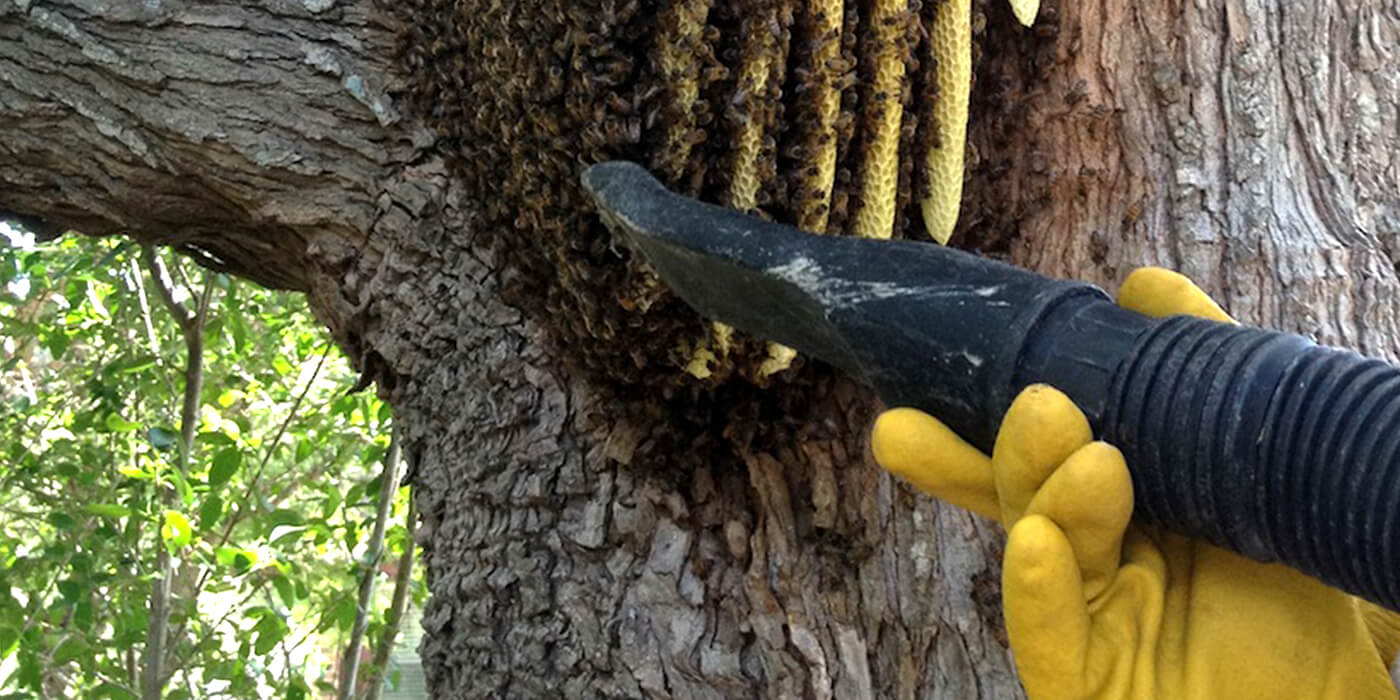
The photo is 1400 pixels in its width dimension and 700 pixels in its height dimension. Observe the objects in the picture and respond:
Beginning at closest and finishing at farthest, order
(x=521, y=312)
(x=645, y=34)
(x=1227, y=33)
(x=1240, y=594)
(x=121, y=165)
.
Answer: (x=1240, y=594) → (x=645, y=34) → (x=1227, y=33) → (x=521, y=312) → (x=121, y=165)

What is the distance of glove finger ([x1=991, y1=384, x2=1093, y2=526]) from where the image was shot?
88 centimetres

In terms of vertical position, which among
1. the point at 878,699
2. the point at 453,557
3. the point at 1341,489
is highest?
the point at 453,557

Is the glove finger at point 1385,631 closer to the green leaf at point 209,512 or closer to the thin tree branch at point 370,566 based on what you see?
the green leaf at point 209,512

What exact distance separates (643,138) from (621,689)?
703 millimetres

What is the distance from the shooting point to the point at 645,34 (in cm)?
146

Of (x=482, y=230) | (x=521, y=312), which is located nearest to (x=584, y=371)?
(x=521, y=312)

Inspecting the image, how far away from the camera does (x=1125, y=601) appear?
963 mm

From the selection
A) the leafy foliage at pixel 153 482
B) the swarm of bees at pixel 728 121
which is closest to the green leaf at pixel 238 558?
the leafy foliage at pixel 153 482

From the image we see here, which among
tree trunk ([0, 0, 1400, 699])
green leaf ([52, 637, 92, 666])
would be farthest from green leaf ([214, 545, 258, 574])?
tree trunk ([0, 0, 1400, 699])

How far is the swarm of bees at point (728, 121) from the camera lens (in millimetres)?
1433

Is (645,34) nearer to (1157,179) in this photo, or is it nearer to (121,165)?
(1157,179)

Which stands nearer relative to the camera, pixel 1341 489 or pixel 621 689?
pixel 1341 489

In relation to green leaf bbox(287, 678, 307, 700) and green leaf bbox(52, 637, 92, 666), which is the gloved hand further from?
green leaf bbox(52, 637, 92, 666)

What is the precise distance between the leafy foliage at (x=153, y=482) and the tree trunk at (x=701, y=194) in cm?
126
